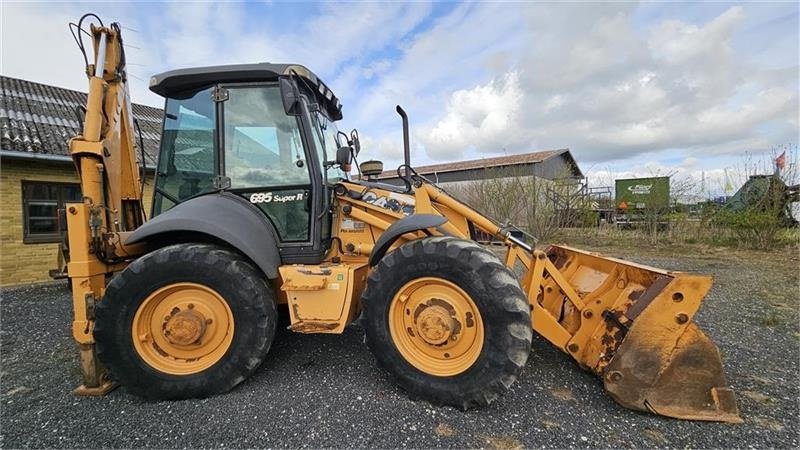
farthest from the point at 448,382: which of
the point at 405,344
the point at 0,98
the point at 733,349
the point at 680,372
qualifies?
the point at 0,98

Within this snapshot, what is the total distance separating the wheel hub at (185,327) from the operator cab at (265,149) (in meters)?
0.75

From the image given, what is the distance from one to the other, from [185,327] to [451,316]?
188cm

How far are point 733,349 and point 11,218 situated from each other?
11425 mm

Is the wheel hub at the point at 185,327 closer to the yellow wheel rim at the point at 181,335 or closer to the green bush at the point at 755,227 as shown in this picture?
the yellow wheel rim at the point at 181,335

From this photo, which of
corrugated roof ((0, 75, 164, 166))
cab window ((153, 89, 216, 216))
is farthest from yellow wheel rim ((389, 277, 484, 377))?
corrugated roof ((0, 75, 164, 166))

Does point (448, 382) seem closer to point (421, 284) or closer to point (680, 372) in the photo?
point (421, 284)

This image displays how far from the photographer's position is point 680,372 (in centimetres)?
236

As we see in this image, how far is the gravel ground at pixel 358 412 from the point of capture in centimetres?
227

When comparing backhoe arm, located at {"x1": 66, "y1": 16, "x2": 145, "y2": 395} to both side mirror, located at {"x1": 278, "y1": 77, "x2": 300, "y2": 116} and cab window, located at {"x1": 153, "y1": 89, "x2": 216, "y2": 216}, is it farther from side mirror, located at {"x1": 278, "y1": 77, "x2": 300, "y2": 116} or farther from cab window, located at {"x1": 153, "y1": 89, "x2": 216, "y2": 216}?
side mirror, located at {"x1": 278, "y1": 77, "x2": 300, "y2": 116}

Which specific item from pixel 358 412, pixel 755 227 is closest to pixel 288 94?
pixel 358 412

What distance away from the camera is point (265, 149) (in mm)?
3221

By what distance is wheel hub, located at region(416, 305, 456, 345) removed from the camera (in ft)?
8.54

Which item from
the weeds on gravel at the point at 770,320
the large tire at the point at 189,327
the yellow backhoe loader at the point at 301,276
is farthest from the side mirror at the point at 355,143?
the weeds on gravel at the point at 770,320

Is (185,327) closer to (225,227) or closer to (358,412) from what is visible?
(225,227)
